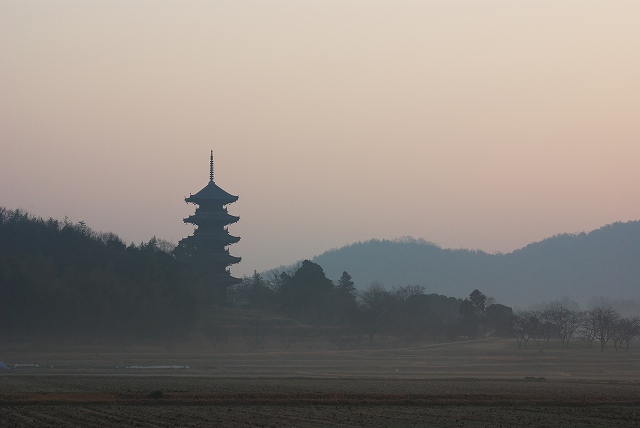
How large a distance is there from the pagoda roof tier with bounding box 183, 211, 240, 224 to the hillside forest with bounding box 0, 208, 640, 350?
228 inches

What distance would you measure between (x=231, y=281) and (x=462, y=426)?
299 ft

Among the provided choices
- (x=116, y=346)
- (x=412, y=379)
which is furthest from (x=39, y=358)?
(x=412, y=379)

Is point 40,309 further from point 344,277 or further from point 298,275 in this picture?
point 344,277

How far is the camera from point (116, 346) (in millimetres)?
90875

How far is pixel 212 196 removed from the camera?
406ft

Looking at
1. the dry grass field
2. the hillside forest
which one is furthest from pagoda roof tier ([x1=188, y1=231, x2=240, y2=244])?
the dry grass field

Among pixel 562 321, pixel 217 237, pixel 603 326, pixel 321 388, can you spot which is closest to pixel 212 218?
pixel 217 237

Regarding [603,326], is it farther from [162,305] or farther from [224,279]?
[224,279]

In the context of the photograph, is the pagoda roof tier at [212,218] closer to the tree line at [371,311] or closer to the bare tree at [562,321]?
the tree line at [371,311]

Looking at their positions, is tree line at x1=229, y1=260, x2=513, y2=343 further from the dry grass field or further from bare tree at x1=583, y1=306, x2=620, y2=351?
the dry grass field

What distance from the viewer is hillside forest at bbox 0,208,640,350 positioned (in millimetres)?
93625

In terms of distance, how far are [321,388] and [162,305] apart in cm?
5540

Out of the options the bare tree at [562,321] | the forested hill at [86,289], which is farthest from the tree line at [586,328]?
the forested hill at [86,289]

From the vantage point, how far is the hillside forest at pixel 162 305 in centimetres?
→ 9362
